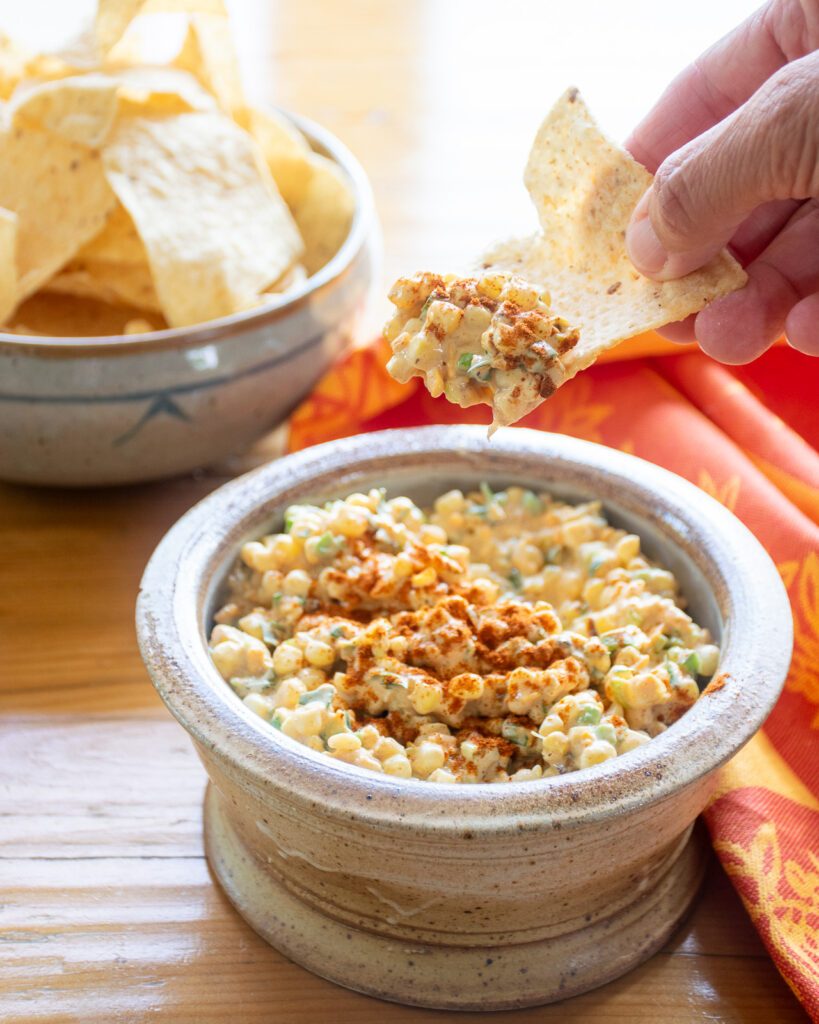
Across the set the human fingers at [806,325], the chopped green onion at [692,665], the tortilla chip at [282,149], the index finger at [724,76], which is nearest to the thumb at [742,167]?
the human fingers at [806,325]

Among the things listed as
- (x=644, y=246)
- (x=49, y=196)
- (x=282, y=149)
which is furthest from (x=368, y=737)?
(x=282, y=149)

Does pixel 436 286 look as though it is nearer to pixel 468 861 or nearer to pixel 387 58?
pixel 468 861

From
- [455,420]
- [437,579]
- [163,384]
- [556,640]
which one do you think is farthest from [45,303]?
[556,640]

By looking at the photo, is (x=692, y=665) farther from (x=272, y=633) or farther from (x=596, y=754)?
(x=272, y=633)

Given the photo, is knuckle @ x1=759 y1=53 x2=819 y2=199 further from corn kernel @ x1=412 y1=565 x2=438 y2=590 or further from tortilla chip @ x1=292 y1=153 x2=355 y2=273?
tortilla chip @ x1=292 y1=153 x2=355 y2=273

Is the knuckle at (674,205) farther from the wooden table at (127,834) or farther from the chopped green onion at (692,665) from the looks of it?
the wooden table at (127,834)

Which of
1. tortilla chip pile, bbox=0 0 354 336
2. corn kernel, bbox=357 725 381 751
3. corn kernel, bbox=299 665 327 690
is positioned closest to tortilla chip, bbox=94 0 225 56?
tortilla chip pile, bbox=0 0 354 336

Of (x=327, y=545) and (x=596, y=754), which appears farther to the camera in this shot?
(x=327, y=545)

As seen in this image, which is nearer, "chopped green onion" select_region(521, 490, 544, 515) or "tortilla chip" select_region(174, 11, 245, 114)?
"chopped green onion" select_region(521, 490, 544, 515)

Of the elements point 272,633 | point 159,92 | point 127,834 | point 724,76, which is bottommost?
point 127,834

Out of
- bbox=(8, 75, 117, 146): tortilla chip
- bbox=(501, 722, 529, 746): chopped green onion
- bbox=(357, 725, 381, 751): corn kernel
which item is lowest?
bbox=(357, 725, 381, 751): corn kernel
